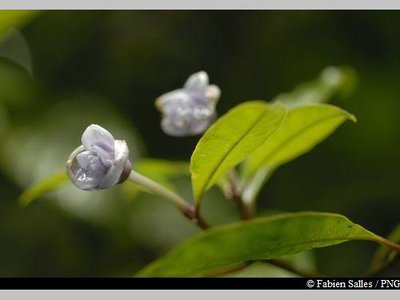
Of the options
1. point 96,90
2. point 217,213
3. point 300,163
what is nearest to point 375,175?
point 300,163

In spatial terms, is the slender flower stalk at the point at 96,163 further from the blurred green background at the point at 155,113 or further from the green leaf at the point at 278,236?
the blurred green background at the point at 155,113

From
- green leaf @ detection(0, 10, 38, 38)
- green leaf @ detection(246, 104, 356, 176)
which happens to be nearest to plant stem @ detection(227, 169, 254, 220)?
green leaf @ detection(246, 104, 356, 176)

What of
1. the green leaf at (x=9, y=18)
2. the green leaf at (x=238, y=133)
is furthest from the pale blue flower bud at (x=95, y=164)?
the green leaf at (x=9, y=18)

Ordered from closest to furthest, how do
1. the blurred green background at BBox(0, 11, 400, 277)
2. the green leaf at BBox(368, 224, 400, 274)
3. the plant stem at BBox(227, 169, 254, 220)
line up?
the green leaf at BBox(368, 224, 400, 274) → the plant stem at BBox(227, 169, 254, 220) → the blurred green background at BBox(0, 11, 400, 277)

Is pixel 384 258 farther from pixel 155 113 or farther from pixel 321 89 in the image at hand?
pixel 155 113

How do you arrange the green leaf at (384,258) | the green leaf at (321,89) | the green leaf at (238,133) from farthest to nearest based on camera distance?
the green leaf at (321,89), the green leaf at (384,258), the green leaf at (238,133)

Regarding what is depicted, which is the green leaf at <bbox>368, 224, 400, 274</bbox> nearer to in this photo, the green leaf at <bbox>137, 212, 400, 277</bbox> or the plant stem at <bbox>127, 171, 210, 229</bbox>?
the green leaf at <bbox>137, 212, 400, 277</bbox>

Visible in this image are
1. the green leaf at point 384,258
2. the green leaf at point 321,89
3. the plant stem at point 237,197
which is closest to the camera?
the green leaf at point 384,258
